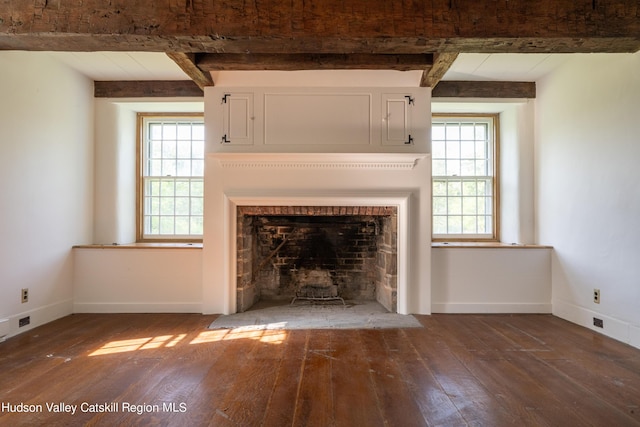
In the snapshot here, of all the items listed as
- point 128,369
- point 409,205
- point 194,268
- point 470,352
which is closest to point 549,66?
point 409,205

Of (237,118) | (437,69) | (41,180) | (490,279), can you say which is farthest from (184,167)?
(490,279)

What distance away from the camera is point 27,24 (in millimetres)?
1957

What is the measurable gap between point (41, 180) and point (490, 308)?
15.5 feet

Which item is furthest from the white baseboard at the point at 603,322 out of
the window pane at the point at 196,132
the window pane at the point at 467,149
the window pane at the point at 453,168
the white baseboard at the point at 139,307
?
the window pane at the point at 196,132

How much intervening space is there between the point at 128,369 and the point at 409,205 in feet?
9.33

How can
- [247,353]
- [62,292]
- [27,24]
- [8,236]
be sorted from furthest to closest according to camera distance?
1. [62,292]
2. [8,236]
3. [247,353]
4. [27,24]

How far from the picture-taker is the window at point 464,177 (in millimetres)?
4375

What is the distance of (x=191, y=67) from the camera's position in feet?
10.2

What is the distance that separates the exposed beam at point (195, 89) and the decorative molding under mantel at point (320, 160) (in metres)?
1.01

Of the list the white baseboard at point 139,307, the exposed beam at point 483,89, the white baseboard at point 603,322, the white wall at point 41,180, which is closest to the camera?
the white baseboard at point 603,322

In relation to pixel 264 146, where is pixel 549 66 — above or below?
above

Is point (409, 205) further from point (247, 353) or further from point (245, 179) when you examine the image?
point (247, 353)

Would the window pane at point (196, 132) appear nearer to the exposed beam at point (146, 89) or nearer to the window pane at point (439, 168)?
the exposed beam at point (146, 89)

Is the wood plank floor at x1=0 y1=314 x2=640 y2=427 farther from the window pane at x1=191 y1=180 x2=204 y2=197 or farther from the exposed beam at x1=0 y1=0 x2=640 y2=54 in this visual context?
the exposed beam at x1=0 y1=0 x2=640 y2=54
